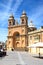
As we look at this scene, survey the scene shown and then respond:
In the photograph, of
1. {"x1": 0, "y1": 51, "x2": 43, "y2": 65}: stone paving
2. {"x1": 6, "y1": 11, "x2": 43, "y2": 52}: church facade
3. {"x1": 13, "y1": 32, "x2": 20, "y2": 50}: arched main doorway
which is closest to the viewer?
{"x1": 0, "y1": 51, "x2": 43, "y2": 65}: stone paving

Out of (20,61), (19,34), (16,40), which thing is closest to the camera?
(20,61)

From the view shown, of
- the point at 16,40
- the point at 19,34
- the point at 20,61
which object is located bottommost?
the point at 20,61

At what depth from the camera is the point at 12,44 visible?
3467 inches

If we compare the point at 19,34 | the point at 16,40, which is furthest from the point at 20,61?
the point at 16,40

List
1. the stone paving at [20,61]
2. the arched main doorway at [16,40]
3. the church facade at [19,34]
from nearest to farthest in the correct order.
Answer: the stone paving at [20,61] → the church facade at [19,34] → the arched main doorway at [16,40]

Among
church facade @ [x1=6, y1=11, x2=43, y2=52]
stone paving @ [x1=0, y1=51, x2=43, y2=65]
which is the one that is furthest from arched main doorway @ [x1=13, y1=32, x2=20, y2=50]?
stone paving @ [x1=0, y1=51, x2=43, y2=65]

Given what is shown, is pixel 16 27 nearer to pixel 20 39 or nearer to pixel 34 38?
pixel 20 39

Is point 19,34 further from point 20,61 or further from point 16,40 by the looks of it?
point 20,61

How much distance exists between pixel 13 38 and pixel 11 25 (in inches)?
274

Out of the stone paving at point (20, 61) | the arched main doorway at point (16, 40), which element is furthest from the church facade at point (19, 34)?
the stone paving at point (20, 61)

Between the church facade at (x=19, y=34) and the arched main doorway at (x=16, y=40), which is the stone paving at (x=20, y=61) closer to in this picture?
the church facade at (x=19, y=34)

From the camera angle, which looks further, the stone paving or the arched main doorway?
the arched main doorway

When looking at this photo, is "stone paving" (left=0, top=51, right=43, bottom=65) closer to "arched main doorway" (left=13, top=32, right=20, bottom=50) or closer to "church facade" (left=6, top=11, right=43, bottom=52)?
"church facade" (left=6, top=11, right=43, bottom=52)

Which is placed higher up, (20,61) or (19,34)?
(19,34)
